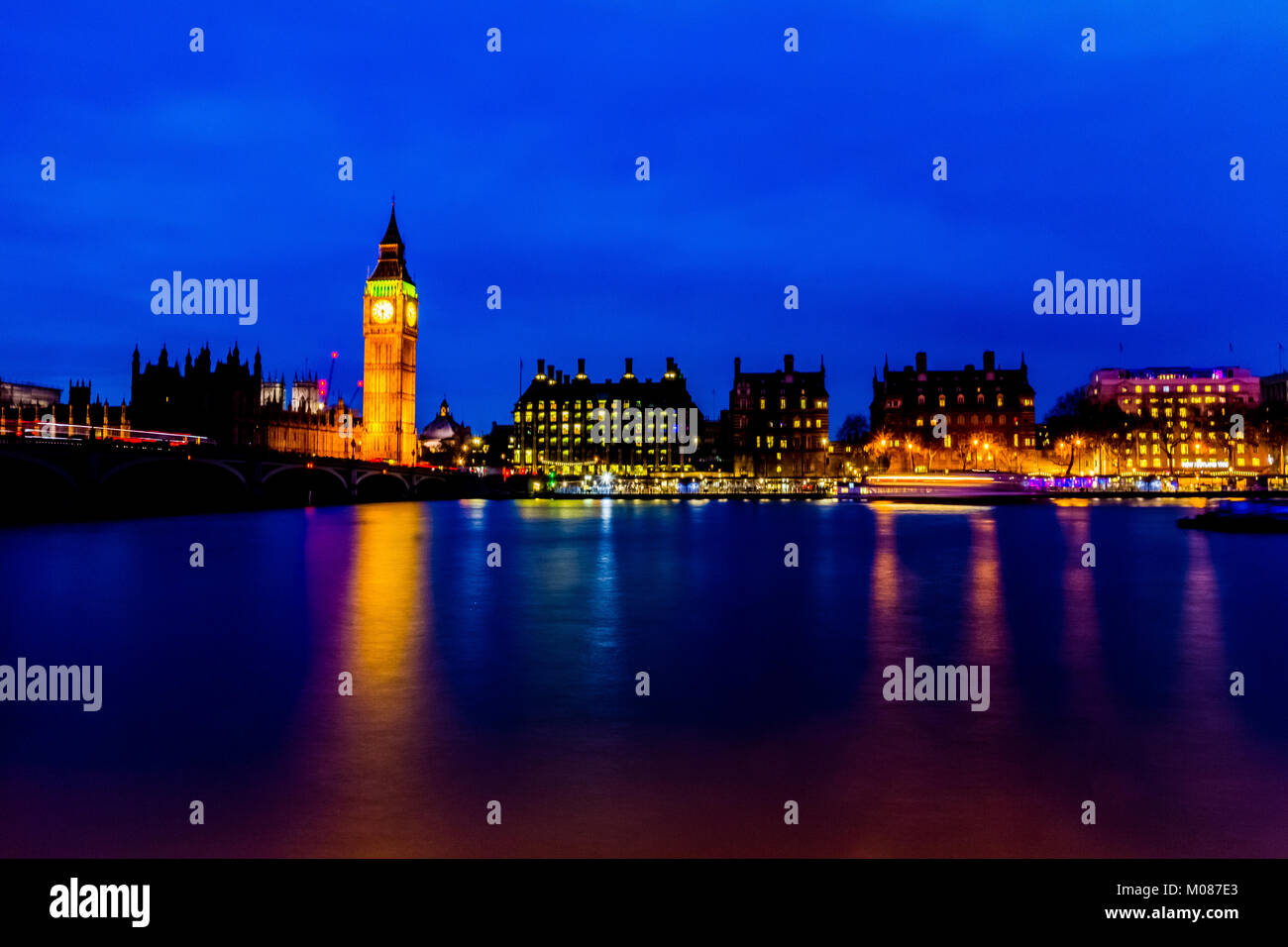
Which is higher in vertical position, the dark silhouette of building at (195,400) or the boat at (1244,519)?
the dark silhouette of building at (195,400)

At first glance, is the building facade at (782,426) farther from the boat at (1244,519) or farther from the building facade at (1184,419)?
the boat at (1244,519)

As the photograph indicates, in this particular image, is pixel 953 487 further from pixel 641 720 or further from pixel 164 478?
pixel 641 720

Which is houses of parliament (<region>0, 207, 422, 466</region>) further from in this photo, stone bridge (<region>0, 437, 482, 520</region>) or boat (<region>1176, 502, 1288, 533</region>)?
boat (<region>1176, 502, 1288, 533</region>)

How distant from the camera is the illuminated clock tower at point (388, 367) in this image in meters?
172

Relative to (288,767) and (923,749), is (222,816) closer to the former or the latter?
(288,767)

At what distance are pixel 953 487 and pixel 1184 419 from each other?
82.0m

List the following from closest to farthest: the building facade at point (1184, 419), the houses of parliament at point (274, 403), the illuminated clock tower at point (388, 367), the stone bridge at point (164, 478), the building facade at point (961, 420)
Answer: the stone bridge at point (164, 478)
the houses of parliament at point (274, 403)
the building facade at point (961, 420)
the building facade at point (1184, 419)
the illuminated clock tower at point (388, 367)

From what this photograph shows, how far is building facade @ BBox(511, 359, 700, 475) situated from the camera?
176500 millimetres

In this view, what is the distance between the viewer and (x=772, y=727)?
436 inches

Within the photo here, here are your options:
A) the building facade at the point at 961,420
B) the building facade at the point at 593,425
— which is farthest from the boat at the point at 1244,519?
the building facade at the point at 593,425

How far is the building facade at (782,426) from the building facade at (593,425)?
25.7 meters

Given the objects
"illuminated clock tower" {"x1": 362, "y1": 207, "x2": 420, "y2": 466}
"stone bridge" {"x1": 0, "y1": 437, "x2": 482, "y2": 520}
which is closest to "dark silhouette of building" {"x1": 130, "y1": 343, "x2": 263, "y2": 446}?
"stone bridge" {"x1": 0, "y1": 437, "x2": 482, "y2": 520}

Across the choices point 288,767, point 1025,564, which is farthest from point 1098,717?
point 1025,564
